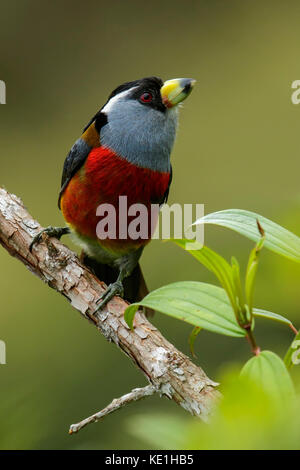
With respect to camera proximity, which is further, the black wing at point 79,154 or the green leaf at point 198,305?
the black wing at point 79,154

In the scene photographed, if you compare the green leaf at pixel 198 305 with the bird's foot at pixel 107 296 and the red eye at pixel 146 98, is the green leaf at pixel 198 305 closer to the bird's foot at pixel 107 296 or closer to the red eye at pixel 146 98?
the bird's foot at pixel 107 296

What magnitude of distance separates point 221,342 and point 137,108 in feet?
5.38

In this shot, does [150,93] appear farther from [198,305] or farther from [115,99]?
[198,305]

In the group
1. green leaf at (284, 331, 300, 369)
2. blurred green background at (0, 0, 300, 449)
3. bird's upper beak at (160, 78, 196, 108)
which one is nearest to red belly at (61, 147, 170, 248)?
bird's upper beak at (160, 78, 196, 108)

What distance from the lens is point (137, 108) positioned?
229cm

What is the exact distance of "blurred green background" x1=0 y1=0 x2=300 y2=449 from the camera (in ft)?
11.0

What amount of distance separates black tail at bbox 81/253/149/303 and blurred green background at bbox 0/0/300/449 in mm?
731

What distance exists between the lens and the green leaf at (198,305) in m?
0.85

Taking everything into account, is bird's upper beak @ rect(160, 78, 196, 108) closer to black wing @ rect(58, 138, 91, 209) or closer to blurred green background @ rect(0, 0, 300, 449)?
black wing @ rect(58, 138, 91, 209)

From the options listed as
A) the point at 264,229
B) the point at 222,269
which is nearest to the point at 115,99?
the point at 264,229

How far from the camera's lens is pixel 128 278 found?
2432mm

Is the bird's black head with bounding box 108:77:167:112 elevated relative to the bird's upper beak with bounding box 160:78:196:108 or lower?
elevated

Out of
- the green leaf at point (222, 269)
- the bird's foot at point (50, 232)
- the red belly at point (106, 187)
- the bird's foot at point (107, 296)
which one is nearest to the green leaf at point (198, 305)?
the green leaf at point (222, 269)

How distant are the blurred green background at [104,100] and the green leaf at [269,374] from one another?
217 cm
